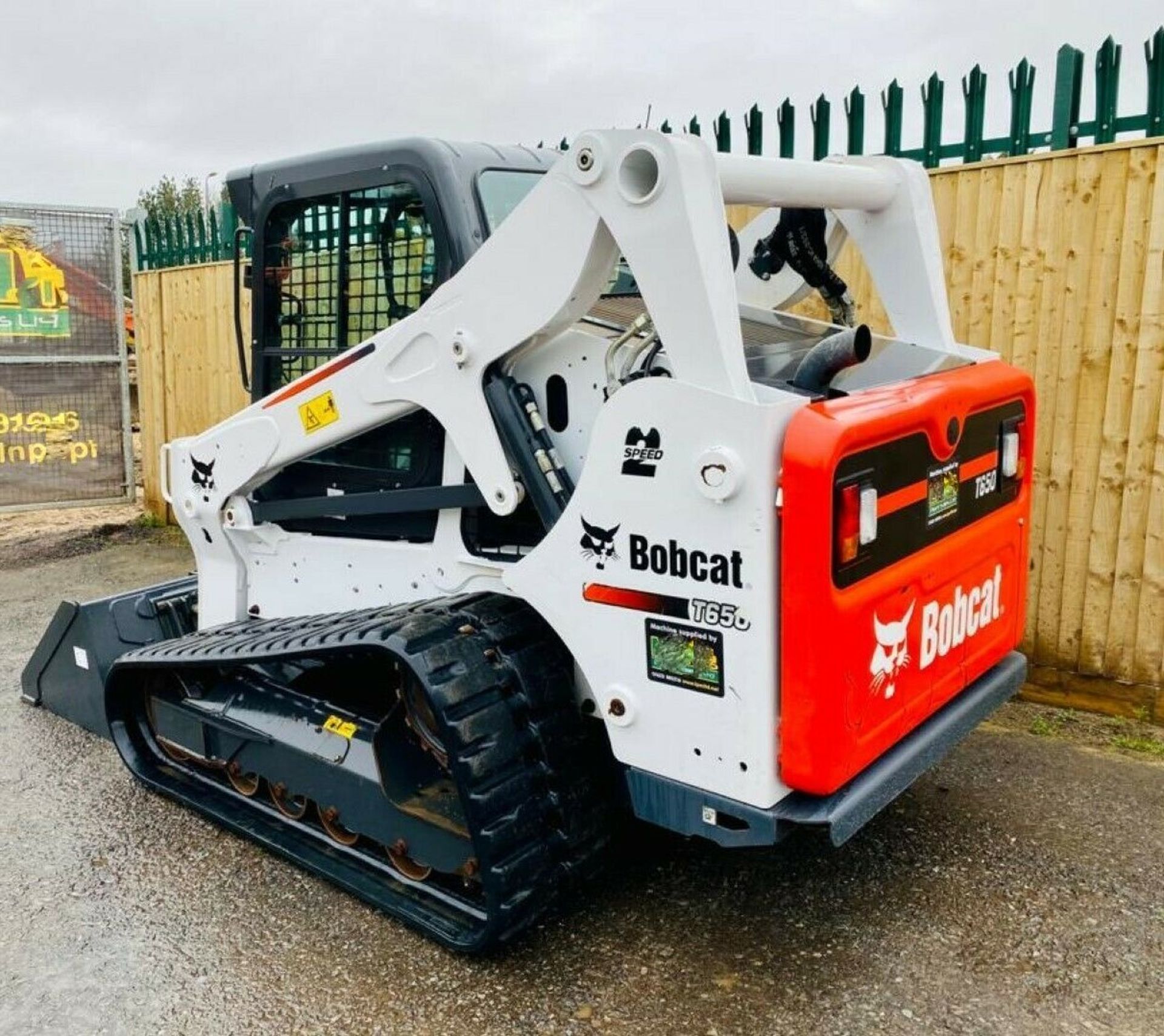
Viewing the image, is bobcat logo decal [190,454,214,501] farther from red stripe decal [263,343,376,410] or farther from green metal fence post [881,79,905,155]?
green metal fence post [881,79,905,155]

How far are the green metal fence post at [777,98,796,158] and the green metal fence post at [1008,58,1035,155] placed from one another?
0.97 m

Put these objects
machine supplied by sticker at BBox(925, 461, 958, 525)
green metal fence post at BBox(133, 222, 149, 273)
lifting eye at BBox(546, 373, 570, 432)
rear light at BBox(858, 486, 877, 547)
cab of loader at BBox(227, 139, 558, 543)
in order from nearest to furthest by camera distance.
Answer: rear light at BBox(858, 486, 877, 547) < machine supplied by sticker at BBox(925, 461, 958, 525) < lifting eye at BBox(546, 373, 570, 432) < cab of loader at BBox(227, 139, 558, 543) < green metal fence post at BBox(133, 222, 149, 273)

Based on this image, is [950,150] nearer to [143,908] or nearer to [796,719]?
[796,719]

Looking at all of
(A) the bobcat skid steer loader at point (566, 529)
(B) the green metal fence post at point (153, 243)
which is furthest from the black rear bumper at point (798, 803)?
(B) the green metal fence post at point (153, 243)

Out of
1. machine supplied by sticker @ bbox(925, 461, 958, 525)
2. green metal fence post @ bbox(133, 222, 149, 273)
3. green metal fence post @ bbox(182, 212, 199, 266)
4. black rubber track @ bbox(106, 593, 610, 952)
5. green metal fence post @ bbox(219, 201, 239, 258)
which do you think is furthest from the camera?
green metal fence post @ bbox(133, 222, 149, 273)

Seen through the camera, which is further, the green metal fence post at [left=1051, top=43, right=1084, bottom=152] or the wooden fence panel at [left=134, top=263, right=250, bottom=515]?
the wooden fence panel at [left=134, top=263, right=250, bottom=515]

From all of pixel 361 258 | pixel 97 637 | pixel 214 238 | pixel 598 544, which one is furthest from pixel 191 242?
pixel 598 544

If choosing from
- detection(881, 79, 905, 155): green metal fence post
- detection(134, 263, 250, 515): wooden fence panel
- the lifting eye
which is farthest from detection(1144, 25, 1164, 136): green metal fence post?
detection(134, 263, 250, 515): wooden fence panel

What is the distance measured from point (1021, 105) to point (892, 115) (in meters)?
0.53

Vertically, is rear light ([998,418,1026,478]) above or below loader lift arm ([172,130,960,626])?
below

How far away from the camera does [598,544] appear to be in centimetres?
274

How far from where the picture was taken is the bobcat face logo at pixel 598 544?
2.71m

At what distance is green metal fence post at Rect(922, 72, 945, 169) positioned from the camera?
4672 mm

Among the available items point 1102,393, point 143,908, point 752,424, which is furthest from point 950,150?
point 143,908
